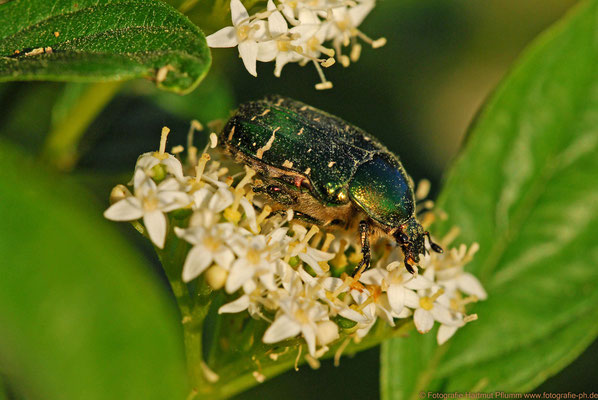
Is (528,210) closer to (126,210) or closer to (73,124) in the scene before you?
(126,210)

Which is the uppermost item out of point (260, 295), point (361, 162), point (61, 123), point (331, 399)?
point (361, 162)

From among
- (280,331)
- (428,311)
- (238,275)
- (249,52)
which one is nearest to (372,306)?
(428,311)

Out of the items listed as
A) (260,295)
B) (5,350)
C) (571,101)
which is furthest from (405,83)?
(5,350)

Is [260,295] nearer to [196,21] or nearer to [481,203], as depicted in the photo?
[196,21]

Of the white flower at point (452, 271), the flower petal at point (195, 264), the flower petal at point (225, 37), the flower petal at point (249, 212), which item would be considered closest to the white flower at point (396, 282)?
the white flower at point (452, 271)

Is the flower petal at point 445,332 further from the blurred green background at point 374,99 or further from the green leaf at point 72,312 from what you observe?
the green leaf at point 72,312

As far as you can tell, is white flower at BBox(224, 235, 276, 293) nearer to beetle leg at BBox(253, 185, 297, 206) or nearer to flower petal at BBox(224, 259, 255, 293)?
flower petal at BBox(224, 259, 255, 293)

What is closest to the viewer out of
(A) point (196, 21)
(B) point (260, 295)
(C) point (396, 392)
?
(B) point (260, 295)

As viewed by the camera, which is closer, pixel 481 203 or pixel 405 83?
pixel 481 203
